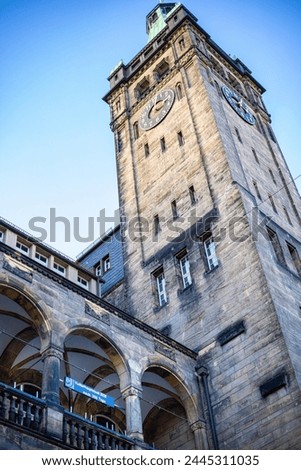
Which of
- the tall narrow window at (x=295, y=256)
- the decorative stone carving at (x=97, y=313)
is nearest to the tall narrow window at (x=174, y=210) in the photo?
the tall narrow window at (x=295, y=256)

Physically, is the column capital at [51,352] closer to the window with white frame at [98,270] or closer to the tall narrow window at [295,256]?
the tall narrow window at [295,256]

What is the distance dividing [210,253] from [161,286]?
311 cm

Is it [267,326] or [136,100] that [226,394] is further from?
[136,100]

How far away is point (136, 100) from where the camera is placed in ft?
130

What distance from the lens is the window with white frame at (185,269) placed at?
88.5ft

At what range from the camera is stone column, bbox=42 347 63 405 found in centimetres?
1664

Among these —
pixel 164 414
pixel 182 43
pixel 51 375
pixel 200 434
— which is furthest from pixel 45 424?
pixel 182 43

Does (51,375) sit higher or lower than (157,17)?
lower

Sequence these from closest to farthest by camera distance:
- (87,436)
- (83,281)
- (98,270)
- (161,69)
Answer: (87,436) < (83,281) < (98,270) < (161,69)

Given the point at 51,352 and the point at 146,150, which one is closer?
the point at 51,352

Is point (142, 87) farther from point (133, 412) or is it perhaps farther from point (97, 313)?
point (133, 412)

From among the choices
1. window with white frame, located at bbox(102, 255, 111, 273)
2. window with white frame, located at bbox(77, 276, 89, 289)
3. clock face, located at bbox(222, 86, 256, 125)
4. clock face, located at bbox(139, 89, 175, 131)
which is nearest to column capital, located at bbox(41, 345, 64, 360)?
window with white frame, located at bbox(77, 276, 89, 289)

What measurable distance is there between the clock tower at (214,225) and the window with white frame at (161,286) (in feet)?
0.18

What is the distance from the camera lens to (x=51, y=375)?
679 inches
